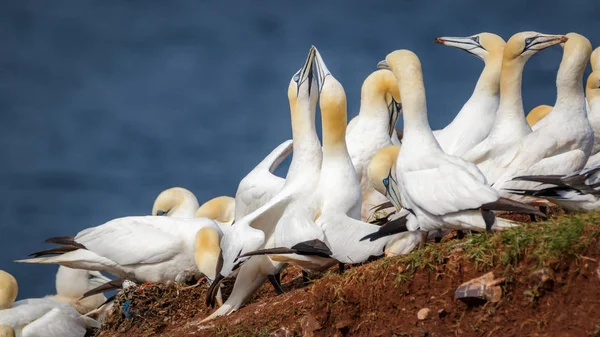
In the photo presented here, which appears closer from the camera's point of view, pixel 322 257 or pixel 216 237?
pixel 322 257

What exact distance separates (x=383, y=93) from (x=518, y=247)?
4.57 meters

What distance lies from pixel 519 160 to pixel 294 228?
1.81m

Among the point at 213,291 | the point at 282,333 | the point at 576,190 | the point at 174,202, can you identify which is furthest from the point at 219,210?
the point at 576,190

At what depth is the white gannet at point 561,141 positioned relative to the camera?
832 cm

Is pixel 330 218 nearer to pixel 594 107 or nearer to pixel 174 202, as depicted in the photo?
pixel 594 107

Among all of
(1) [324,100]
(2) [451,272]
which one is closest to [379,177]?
(1) [324,100]

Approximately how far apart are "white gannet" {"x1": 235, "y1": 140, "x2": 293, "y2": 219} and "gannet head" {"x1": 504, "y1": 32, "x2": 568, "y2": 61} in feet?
7.76

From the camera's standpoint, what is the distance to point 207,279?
9.66 meters

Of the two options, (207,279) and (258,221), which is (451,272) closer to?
(258,221)

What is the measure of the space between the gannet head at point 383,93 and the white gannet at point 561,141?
1840 mm

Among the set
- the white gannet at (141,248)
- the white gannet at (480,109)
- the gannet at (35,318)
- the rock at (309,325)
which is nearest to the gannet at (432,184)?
the rock at (309,325)

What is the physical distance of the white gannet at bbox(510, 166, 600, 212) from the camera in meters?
7.21

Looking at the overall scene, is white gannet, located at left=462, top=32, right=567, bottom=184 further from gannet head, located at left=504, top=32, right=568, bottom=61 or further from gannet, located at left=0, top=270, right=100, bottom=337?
gannet, located at left=0, top=270, right=100, bottom=337

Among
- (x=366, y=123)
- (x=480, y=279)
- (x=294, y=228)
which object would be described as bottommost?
(x=480, y=279)
